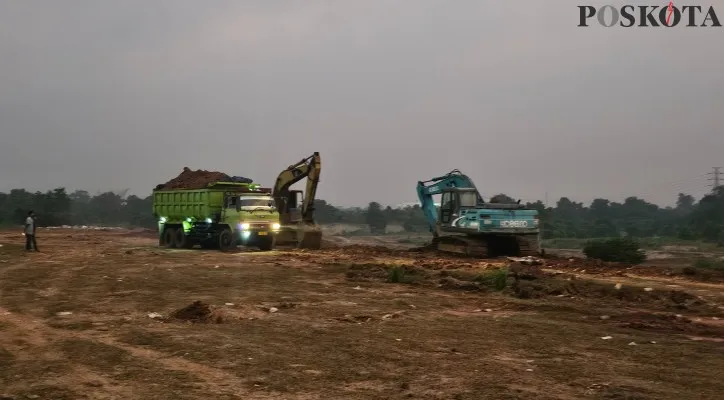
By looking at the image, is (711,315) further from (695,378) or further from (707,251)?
(707,251)

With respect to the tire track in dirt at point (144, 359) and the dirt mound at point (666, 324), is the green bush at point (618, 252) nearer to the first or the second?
the dirt mound at point (666, 324)

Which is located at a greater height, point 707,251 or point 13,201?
point 13,201

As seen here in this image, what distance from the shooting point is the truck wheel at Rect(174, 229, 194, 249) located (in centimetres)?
2681

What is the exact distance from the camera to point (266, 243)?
82.2 ft

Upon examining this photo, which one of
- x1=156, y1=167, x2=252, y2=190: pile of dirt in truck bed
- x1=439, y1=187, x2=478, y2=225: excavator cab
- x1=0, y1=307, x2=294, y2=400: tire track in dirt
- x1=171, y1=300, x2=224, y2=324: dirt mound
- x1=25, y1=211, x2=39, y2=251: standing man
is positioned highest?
x1=156, y1=167, x2=252, y2=190: pile of dirt in truck bed

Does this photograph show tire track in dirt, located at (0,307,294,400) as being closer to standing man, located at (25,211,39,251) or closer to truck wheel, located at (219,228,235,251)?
truck wheel, located at (219,228,235,251)

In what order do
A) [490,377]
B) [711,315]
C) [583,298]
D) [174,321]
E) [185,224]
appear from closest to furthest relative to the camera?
1. [490,377]
2. [174,321]
3. [711,315]
4. [583,298]
5. [185,224]

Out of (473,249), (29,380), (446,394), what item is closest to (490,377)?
(446,394)

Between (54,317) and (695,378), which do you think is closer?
(695,378)

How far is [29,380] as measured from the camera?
217 inches

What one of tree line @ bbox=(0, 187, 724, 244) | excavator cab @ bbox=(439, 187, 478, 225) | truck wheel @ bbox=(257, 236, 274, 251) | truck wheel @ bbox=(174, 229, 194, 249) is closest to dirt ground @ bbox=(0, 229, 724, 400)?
excavator cab @ bbox=(439, 187, 478, 225)

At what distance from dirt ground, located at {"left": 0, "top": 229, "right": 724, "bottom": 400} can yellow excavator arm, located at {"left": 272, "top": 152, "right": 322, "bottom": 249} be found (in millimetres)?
11251

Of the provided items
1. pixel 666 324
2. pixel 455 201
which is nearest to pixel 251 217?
pixel 455 201

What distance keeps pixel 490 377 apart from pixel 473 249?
52.0ft
